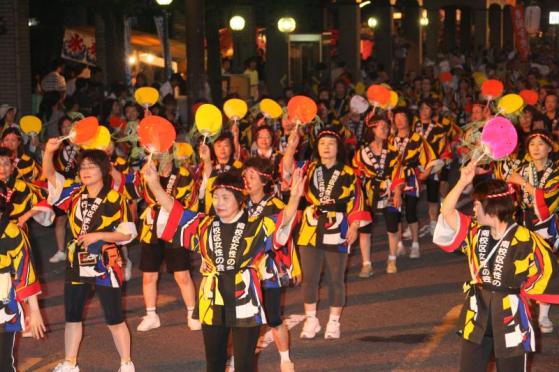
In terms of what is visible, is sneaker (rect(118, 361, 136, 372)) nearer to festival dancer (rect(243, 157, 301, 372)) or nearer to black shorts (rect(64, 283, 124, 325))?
black shorts (rect(64, 283, 124, 325))

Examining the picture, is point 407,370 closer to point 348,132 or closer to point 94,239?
point 94,239

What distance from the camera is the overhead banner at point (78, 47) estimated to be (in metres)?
21.7

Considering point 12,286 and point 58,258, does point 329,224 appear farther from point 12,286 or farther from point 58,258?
point 58,258

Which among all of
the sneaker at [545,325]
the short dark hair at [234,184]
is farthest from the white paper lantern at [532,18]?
the short dark hair at [234,184]

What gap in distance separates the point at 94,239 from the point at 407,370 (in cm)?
253

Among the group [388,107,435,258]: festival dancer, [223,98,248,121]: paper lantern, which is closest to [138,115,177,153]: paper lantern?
[223,98,248,121]: paper lantern

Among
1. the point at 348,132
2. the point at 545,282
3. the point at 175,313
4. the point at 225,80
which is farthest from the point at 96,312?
the point at 225,80

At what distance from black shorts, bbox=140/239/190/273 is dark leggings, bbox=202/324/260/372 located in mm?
2669

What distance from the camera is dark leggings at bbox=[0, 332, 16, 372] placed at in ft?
20.0

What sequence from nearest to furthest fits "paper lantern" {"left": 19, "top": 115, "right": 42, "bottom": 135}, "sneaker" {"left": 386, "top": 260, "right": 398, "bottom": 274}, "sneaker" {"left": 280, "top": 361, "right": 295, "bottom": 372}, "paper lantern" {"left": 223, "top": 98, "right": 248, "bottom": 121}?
"sneaker" {"left": 280, "top": 361, "right": 295, "bottom": 372} < "paper lantern" {"left": 223, "top": 98, "right": 248, "bottom": 121} < "paper lantern" {"left": 19, "top": 115, "right": 42, "bottom": 135} < "sneaker" {"left": 386, "top": 260, "right": 398, "bottom": 274}

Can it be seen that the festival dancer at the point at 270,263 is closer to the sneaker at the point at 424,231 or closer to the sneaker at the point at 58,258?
the sneaker at the point at 58,258

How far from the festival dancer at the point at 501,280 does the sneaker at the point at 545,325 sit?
114 inches

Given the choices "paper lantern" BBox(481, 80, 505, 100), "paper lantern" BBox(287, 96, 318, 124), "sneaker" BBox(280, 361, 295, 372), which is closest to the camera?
"sneaker" BBox(280, 361, 295, 372)

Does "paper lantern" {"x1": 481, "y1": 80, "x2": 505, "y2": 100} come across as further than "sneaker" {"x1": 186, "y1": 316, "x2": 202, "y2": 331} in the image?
Yes
